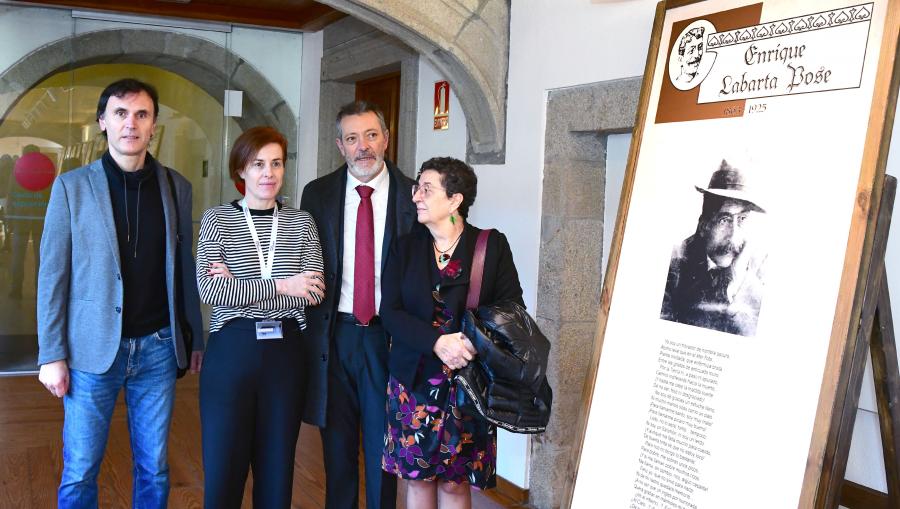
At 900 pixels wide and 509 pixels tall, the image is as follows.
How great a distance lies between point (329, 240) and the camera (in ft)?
10.5

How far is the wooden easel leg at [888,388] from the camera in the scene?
2318mm

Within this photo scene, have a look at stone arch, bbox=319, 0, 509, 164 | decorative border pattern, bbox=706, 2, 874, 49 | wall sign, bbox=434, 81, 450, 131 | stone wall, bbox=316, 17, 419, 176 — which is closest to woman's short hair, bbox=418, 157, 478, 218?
decorative border pattern, bbox=706, 2, 874, 49

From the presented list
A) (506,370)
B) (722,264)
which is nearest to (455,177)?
(506,370)

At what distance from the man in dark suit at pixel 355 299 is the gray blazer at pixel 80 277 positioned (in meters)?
0.66

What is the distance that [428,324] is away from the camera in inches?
111

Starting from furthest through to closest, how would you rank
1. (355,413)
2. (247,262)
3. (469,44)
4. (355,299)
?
(469,44), (355,413), (355,299), (247,262)

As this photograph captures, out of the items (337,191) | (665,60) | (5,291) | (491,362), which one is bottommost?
(5,291)

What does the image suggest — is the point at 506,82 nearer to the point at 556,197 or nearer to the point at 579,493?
the point at 556,197

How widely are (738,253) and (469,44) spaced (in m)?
2.33

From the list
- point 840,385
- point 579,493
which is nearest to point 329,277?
point 579,493

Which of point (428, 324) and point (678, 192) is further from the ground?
point (678, 192)

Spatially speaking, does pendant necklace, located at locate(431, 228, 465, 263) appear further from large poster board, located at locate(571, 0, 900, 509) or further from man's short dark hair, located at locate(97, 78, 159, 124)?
man's short dark hair, located at locate(97, 78, 159, 124)

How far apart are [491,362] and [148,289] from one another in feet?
3.71

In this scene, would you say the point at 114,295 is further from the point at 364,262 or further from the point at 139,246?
the point at 364,262
